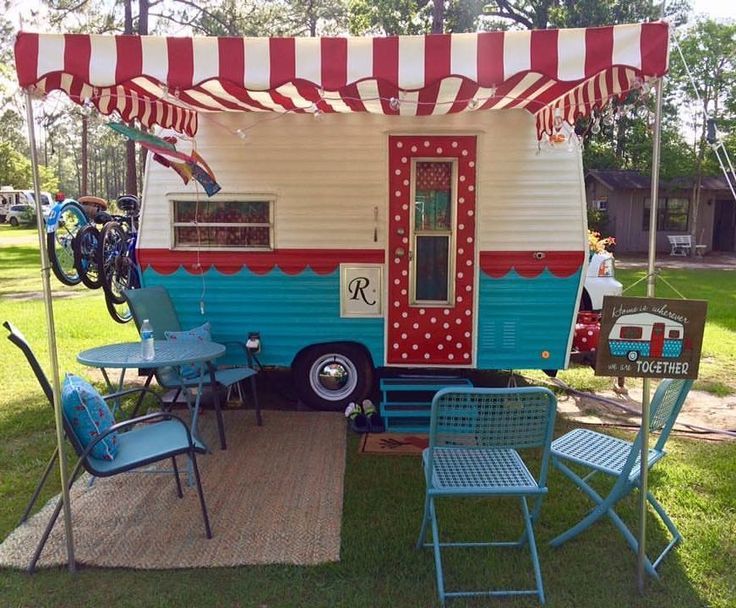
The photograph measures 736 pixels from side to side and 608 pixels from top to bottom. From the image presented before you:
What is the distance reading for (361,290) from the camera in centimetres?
496

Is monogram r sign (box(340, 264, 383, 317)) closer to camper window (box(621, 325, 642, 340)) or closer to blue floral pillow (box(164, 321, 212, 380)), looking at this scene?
blue floral pillow (box(164, 321, 212, 380))

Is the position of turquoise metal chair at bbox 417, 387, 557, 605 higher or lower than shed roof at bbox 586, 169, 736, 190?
lower

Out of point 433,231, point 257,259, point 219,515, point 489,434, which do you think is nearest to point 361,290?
point 433,231

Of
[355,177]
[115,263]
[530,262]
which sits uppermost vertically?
[355,177]

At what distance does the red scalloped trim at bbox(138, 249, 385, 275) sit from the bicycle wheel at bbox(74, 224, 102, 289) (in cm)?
143

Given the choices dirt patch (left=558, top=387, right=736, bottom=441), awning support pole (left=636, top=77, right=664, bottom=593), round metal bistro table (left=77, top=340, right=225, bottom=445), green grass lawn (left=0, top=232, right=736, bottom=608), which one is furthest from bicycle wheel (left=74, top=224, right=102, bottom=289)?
awning support pole (left=636, top=77, right=664, bottom=593)

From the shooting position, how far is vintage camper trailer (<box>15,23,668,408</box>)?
4.72 metres

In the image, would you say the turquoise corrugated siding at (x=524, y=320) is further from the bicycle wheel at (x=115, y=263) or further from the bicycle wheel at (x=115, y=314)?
the bicycle wheel at (x=115, y=263)

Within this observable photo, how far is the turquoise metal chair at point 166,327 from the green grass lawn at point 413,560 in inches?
36.0

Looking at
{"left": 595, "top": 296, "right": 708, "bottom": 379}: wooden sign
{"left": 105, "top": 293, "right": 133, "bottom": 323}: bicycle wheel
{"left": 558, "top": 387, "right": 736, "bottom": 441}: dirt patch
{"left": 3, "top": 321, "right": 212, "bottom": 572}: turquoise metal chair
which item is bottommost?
{"left": 558, "top": 387, "right": 736, "bottom": 441}: dirt patch

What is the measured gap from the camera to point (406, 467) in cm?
405

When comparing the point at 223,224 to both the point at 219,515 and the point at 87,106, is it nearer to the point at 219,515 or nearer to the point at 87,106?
the point at 87,106

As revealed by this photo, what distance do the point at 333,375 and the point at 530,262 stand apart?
1846 millimetres

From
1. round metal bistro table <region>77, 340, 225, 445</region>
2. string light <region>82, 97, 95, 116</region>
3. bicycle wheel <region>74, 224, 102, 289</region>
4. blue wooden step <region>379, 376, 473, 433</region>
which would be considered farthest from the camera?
bicycle wheel <region>74, 224, 102, 289</region>
